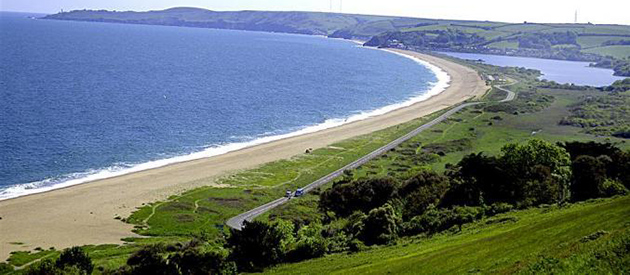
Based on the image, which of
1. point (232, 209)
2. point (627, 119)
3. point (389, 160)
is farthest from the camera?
point (627, 119)

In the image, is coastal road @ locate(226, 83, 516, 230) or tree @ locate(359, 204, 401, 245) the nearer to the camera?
tree @ locate(359, 204, 401, 245)

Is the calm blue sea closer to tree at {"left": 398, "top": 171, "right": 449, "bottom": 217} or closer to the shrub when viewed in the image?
the shrub

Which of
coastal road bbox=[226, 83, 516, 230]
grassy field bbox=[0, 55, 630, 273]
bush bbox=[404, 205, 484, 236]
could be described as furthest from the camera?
coastal road bbox=[226, 83, 516, 230]

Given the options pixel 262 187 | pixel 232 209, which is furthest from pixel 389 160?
pixel 232 209

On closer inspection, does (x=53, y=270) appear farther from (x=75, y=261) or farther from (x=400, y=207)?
(x=400, y=207)

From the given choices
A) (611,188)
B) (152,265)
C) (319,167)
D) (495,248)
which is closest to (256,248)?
(152,265)

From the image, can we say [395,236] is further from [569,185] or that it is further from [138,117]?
[138,117]

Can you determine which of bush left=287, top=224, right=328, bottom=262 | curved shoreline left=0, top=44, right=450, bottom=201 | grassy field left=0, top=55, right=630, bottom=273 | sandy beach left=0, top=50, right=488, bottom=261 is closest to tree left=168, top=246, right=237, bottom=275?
bush left=287, top=224, right=328, bottom=262
